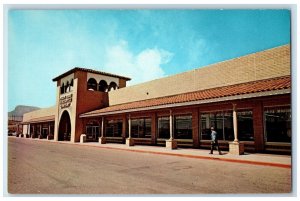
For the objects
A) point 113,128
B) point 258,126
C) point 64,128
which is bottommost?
point 64,128

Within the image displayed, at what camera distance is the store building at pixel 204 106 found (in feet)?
Result: 45.9

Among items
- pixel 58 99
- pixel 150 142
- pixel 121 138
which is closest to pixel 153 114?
pixel 150 142

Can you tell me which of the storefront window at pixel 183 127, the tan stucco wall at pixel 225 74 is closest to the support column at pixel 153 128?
the storefront window at pixel 183 127

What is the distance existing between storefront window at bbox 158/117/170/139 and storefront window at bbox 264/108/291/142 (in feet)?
27.2

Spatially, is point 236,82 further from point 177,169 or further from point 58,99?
point 58,99

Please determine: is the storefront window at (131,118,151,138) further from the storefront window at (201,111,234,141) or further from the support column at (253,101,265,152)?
the support column at (253,101,265,152)

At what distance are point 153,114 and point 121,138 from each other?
579 cm

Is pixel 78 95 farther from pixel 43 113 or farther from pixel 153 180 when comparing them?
pixel 153 180

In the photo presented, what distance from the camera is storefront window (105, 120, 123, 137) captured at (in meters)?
26.5

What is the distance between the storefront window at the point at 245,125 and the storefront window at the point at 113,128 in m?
13.3

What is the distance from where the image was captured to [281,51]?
1490 centimetres

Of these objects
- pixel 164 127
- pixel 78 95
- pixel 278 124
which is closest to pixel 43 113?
pixel 78 95

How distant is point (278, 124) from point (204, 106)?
4971 mm

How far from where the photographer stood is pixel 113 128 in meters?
27.6
